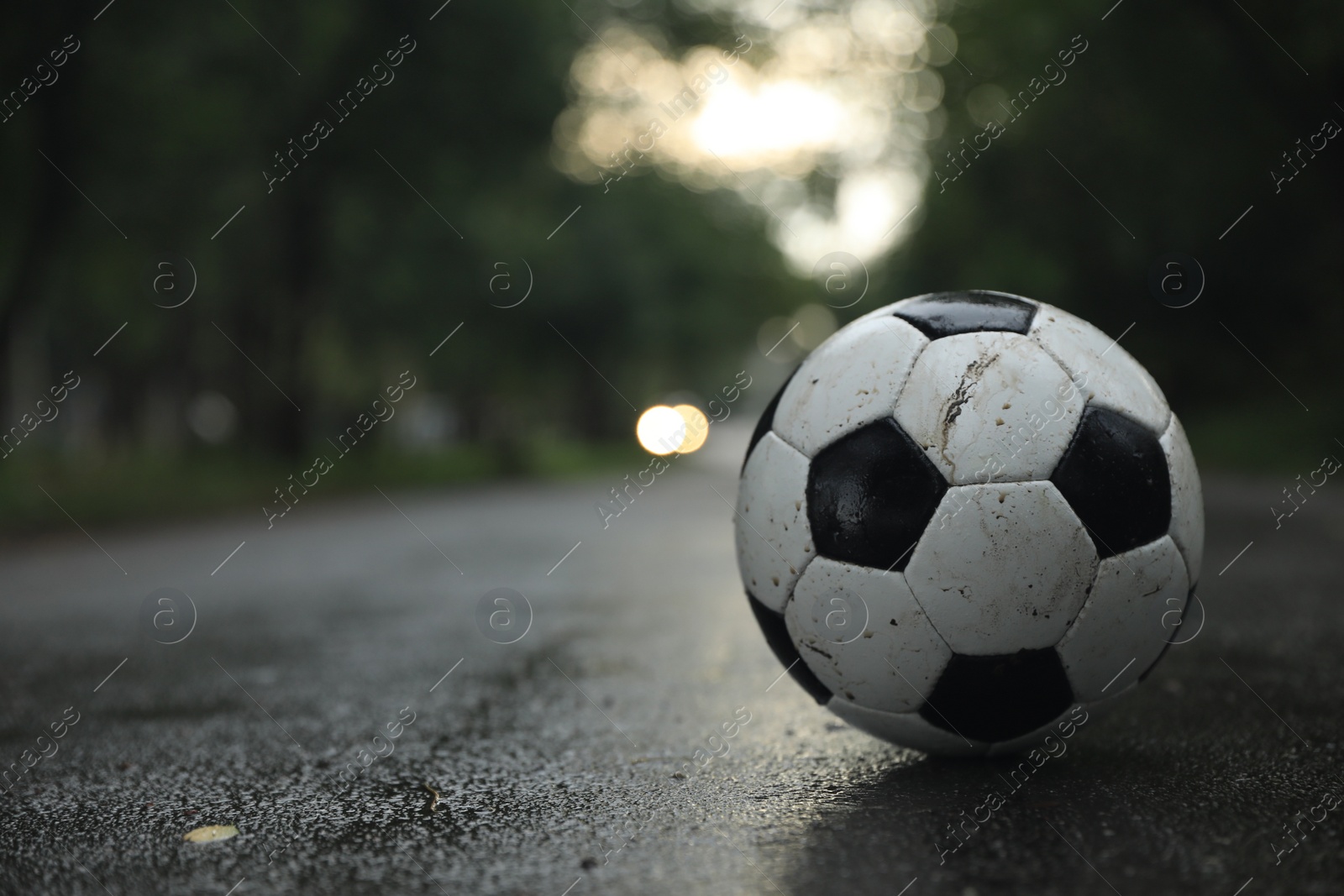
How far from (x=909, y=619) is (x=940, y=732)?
40cm

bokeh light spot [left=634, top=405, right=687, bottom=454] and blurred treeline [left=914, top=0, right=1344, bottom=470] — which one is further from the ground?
bokeh light spot [left=634, top=405, right=687, bottom=454]

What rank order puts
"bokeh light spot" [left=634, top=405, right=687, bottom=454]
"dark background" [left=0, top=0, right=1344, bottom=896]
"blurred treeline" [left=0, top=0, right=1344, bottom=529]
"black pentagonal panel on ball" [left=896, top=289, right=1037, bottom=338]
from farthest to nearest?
"bokeh light spot" [left=634, top=405, right=687, bottom=454]
"blurred treeline" [left=0, top=0, right=1344, bottom=529]
"black pentagonal panel on ball" [left=896, top=289, right=1037, bottom=338]
"dark background" [left=0, top=0, right=1344, bottom=896]

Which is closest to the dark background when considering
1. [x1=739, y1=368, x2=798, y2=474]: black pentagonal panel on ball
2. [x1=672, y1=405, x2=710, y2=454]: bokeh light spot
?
[x1=739, y1=368, x2=798, y2=474]: black pentagonal panel on ball

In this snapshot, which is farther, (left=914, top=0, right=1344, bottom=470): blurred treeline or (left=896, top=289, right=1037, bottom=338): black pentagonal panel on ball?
(left=914, top=0, right=1344, bottom=470): blurred treeline

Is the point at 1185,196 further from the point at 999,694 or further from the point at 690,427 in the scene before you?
the point at 690,427

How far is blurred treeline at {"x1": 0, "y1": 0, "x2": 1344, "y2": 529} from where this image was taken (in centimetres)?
1309

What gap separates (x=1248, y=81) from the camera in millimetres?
12352

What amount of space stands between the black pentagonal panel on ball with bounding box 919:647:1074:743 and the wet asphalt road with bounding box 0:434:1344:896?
0.17 meters

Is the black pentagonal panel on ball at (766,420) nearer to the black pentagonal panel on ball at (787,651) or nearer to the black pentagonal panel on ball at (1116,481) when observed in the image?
the black pentagonal panel on ball at (787,651)

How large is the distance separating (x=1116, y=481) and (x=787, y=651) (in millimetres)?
1009

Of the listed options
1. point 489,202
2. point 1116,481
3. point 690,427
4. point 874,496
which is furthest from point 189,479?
point 690,427

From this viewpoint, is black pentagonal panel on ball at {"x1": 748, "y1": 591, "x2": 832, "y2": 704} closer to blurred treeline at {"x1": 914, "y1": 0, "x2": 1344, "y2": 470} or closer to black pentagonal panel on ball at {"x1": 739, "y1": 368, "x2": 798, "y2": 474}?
black pentagonal panel on ball at {"x1": 739, "y1": 368, "x2": 798, "y2": 474}

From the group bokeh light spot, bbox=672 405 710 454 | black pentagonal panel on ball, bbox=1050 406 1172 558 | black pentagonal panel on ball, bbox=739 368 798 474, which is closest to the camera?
black pentagonal panel on ball, bbox=1050 406 1172 558

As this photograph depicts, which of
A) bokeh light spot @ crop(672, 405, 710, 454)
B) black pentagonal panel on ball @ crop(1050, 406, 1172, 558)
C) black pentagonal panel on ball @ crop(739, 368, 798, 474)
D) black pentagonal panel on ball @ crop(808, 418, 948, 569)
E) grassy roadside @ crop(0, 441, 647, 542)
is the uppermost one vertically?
grassy roadside @ crop(0, 441, 647, 542)
